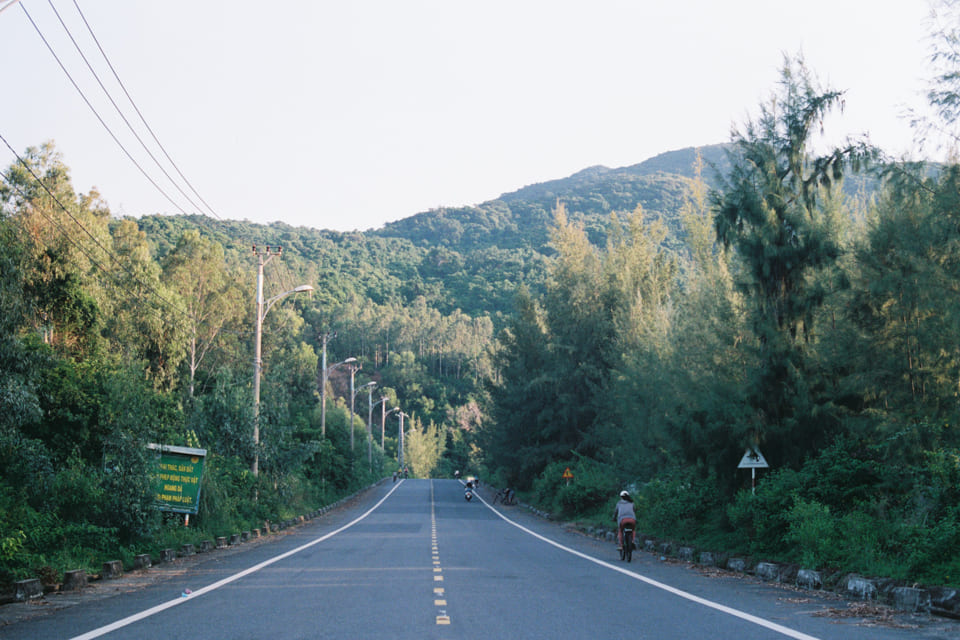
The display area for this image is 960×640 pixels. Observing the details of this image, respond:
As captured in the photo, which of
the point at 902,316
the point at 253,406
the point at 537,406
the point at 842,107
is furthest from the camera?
the point at 537,406

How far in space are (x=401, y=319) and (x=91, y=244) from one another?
99.1 metres

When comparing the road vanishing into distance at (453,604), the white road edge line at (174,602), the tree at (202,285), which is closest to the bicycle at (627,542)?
the road vanishing into distance at (453,604)

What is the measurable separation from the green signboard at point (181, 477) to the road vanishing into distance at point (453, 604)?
6.28ft

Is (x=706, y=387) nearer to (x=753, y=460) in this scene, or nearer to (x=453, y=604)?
(x=753, y=460)

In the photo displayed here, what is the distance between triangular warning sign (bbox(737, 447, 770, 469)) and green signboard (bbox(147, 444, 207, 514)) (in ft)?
40.0

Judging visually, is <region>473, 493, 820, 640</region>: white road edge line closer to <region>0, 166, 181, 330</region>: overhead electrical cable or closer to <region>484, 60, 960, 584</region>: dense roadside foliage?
<region>484, 60, 960, 584</region>: dense roadside foliage

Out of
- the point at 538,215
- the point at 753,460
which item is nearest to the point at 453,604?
the point at 753,460

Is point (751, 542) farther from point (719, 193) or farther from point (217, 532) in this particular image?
point (217, 532)

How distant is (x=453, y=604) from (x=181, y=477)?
11.7 m

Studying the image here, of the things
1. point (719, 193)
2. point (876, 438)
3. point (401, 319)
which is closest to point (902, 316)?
point (876, 438)

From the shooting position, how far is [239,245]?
98938 mm

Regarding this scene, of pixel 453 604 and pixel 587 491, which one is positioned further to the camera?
pixel 587 491

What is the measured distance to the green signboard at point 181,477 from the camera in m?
19.3

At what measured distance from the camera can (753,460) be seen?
17922mm
